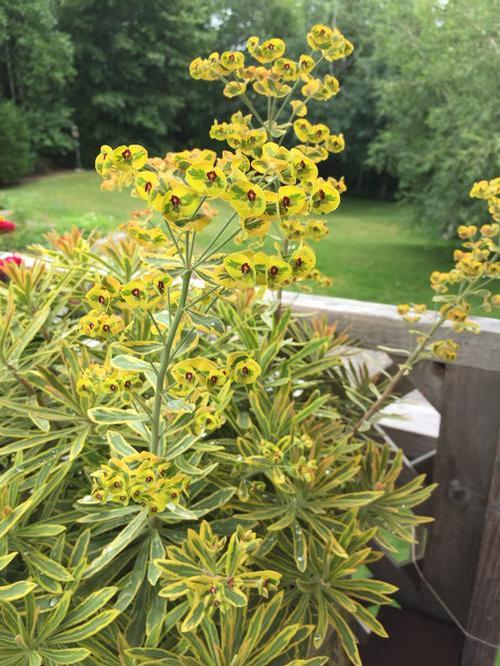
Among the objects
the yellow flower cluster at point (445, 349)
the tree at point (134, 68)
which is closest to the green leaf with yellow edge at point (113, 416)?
the yellow flower cluster at point (445, 349)

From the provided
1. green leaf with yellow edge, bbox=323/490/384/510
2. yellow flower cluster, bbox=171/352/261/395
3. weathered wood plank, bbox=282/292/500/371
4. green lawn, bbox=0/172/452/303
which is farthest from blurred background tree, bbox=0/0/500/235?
yellow flower cluster, bbox=171/352/261/395

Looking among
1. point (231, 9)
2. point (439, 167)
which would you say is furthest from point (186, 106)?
point (439, 167)

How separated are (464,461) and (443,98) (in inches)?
A: 300

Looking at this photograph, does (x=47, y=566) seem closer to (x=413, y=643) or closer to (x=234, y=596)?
(x=234, y=596)

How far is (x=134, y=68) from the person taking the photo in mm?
15602

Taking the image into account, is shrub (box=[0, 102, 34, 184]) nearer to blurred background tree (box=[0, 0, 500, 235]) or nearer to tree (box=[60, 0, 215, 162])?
blurred background tree (box=[0, 0, 500, 235])

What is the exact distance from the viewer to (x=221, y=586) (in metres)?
0.58

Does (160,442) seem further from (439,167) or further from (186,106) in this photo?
(186,106)

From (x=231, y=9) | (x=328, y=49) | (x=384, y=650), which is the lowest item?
(x=384, y=650)

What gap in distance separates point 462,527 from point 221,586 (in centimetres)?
90

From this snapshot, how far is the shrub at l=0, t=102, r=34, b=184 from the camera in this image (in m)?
11.8

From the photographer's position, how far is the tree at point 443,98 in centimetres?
605

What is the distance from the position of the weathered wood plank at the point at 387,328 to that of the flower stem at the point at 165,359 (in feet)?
1.95

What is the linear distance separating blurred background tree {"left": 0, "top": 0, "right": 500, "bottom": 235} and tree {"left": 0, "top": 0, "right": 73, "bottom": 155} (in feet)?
0.12
